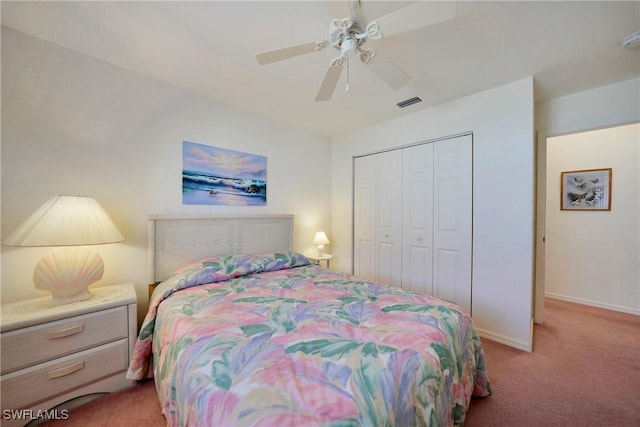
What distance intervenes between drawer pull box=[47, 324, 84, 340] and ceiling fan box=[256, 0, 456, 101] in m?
1.94

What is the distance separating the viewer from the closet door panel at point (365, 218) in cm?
335

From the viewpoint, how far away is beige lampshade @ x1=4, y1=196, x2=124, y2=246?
1.43m

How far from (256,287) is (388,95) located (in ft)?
7.25

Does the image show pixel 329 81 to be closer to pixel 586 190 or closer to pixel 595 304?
pixel 586 190

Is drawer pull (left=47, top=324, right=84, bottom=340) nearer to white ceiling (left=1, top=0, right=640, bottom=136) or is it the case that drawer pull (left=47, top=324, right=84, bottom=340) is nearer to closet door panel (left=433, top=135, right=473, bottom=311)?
white ceiling (left=1, top=0, right=640, bottom=136)

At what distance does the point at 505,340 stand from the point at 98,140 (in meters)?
3.94

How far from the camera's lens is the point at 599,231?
3.14 m

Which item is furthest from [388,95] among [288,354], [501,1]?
[288,354]

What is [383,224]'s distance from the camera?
3.23 meters

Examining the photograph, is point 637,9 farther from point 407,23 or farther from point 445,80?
point 407,23

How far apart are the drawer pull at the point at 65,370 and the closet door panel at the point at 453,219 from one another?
306 cm

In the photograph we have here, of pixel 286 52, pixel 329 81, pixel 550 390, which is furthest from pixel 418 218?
pixel 286 52

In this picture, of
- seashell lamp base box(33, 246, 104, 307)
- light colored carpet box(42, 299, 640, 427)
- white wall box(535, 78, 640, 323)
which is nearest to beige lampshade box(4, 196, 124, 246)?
seashell lamp base box(33, 246, 104, 307)

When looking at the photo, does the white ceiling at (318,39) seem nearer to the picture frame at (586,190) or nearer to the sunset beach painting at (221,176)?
the sunset beach painting at (221,176)
